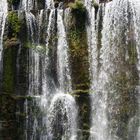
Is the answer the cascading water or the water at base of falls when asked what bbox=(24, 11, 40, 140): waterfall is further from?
the cascading water

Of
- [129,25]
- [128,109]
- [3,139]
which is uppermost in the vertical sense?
[129,25]

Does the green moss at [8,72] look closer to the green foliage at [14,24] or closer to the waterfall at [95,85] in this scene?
the green foliage at [14,24]

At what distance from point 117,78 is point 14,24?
257 inches

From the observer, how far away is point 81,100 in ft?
69.9

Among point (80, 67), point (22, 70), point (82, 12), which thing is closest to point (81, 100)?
point (80, 67)

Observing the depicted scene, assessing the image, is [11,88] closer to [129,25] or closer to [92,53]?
[92,53]

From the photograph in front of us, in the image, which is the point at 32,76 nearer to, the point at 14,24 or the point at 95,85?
the point at 14,24

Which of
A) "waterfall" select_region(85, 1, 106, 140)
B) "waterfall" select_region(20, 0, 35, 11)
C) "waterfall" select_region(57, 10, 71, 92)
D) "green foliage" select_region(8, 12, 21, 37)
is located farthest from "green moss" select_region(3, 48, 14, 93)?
"waterfall" select_region(20, 0, 35, 11)

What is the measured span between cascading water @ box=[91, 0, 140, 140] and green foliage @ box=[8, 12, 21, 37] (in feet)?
14.8

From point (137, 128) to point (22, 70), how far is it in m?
6.76

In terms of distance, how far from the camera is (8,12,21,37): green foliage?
23188 mm

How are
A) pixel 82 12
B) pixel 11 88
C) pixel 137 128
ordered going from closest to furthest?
pixel 137 128 < pixel 11 88 < pixel 82 12

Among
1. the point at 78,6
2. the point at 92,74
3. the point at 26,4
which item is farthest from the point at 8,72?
the point at 26,4

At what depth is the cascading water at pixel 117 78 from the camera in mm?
20531
